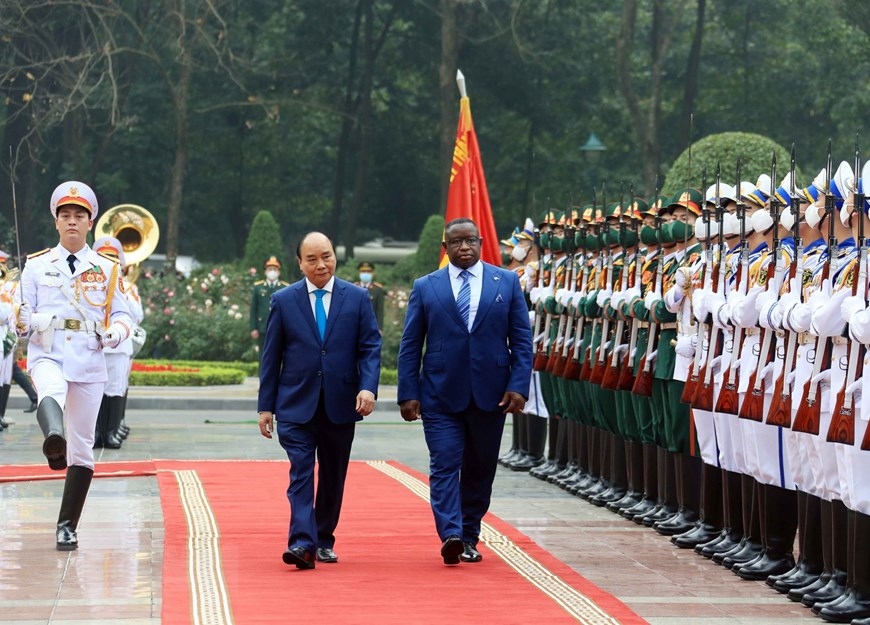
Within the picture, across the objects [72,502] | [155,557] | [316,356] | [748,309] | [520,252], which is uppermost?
[520,252]

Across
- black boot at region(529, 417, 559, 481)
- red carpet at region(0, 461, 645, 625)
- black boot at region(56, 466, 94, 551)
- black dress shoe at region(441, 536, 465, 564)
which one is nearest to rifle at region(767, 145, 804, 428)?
red carpet at region(0, 461, 645, 625)

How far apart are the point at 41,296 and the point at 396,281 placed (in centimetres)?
2657

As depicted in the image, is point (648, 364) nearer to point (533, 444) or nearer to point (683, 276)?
point (683, 276)

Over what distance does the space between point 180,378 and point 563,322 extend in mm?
13370

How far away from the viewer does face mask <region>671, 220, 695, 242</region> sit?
37.3 feet

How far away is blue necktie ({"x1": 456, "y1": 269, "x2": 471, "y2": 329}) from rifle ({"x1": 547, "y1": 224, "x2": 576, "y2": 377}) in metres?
3.94

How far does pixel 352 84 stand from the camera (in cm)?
5031

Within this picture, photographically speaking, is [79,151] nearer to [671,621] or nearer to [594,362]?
[594,362]

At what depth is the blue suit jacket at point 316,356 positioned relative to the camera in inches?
378

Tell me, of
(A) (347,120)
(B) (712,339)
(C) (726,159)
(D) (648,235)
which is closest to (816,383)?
(B) (712,339)

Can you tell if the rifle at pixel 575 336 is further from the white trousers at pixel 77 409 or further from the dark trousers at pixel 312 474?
the white trousers at pixel 77 409

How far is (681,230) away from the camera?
37.5ft

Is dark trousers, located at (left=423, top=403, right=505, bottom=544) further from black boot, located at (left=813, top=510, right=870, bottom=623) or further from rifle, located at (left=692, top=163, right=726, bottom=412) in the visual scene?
black boot, located at (left=813, top=510, right=870, bottom=623)

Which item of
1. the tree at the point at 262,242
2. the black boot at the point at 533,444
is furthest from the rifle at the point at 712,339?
the tree at the point at 262,242
